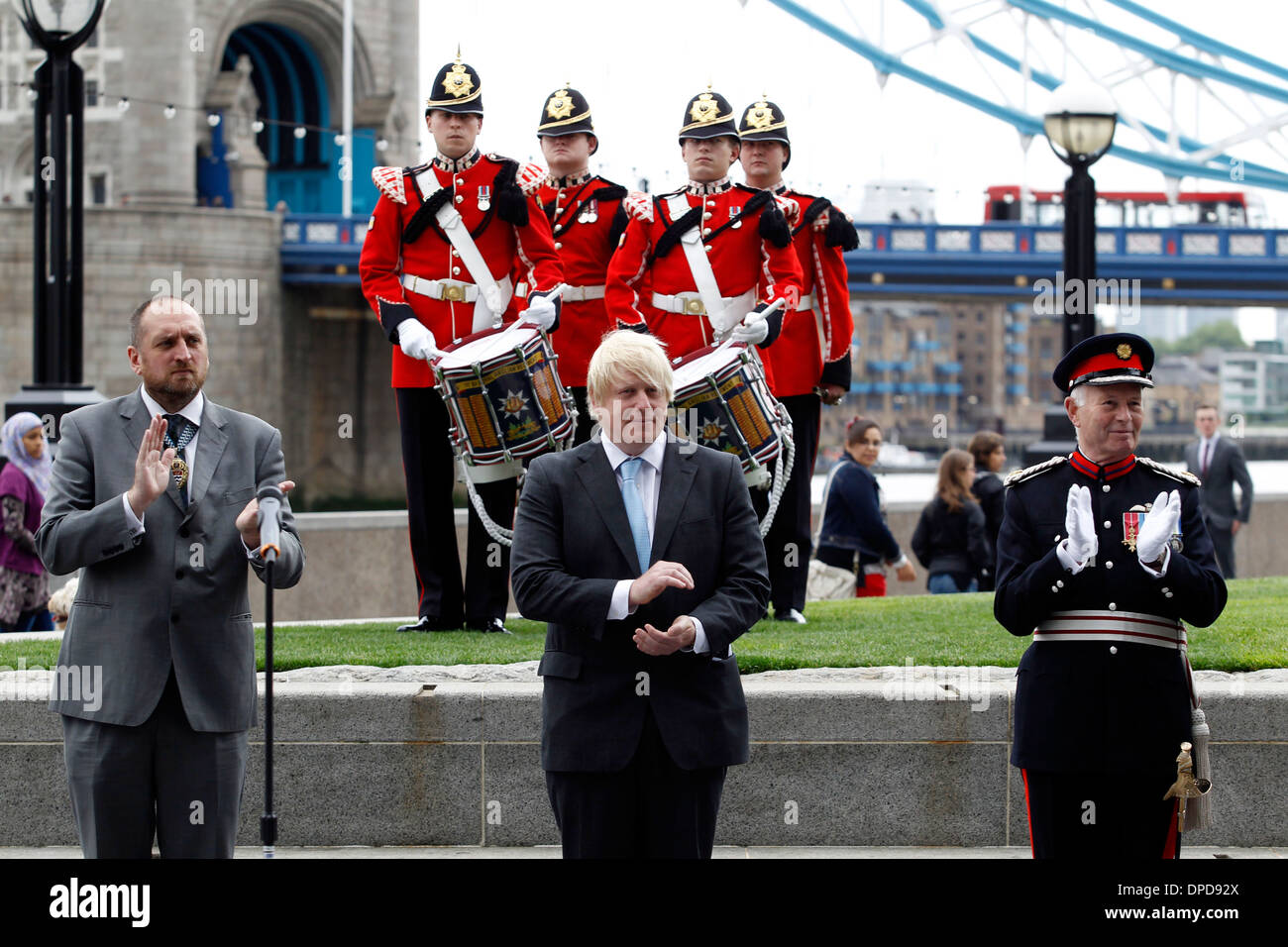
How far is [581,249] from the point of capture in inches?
346

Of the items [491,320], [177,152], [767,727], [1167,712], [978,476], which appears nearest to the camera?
[1167,712]

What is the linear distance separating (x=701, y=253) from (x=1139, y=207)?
45288mm

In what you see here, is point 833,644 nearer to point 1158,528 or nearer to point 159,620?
point 1158,528

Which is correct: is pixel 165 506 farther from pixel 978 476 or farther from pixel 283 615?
pixel 283 615

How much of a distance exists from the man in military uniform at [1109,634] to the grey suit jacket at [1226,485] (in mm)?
11460

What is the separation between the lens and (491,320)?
26.3 ft

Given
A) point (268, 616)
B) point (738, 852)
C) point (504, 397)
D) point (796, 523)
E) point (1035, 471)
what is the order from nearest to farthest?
point (268, 616) → point (1035, 471) → point (738, 852) → point (504, 397) → point (796, 523)

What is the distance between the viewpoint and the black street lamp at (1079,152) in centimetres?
1296

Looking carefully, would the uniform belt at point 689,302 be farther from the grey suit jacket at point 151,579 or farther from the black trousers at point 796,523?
the grey suit jacket at point 151,579

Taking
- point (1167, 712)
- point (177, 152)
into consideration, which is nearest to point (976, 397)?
point (177, 152)

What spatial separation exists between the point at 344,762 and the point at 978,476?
20.9 ft

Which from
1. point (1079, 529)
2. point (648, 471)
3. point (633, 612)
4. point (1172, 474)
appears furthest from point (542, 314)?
point (1079, 529)

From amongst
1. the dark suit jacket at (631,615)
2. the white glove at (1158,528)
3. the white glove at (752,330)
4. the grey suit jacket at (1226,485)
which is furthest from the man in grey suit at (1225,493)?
the dark suit jacket at (631,615)

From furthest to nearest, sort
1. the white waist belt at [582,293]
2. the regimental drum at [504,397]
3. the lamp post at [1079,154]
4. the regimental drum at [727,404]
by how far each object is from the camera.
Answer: the lamp post at [1079,154]
the white waist belt at [582,293]
the regimental drum at [727,404]
the regimental drum at [504,397]
